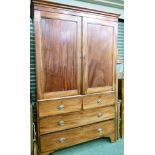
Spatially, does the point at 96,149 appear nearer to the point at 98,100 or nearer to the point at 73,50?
the point at 98,100

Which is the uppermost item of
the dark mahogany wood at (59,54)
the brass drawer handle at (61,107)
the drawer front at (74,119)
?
the dark mahogany wood at (59,54)

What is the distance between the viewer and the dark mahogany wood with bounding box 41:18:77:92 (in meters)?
1.93

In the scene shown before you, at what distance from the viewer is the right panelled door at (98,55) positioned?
2.17m

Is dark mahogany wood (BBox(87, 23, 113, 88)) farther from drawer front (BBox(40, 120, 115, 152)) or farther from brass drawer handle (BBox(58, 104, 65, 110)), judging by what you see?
drawer front (BBox(40, 120, 115, 152))

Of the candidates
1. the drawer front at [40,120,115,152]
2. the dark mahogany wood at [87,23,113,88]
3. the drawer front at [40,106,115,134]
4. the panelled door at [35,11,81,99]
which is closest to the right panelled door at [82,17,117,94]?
the dark mahogany wood at [87,23,113,88]

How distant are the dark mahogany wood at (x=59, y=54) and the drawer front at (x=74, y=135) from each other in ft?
1.92

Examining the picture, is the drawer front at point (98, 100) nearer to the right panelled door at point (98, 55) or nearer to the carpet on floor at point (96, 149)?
the right panelled door at point (98, 55)

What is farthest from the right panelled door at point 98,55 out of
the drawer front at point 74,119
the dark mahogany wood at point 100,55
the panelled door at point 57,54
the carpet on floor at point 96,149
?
the carpet on floor at point 96,149
